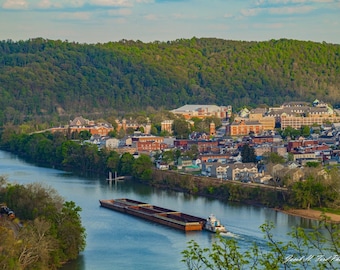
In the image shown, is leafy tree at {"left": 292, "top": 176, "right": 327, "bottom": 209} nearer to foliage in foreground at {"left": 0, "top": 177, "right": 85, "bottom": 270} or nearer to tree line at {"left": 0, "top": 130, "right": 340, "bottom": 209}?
tree line at {"left": 0, "top": 130, "right": 340, "bottom": 209}

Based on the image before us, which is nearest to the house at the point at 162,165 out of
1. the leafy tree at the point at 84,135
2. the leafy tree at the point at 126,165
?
the leafy tree at the point at 126,165

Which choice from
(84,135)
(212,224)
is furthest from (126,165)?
(84,135)

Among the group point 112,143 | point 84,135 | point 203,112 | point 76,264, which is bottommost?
point 76,264

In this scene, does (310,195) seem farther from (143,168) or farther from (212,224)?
Result: (143,168)

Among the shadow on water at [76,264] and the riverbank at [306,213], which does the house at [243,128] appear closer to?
the riverbank at [306,213]

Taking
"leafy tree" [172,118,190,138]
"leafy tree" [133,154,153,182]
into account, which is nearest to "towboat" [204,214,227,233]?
"leafy tree" [133,154,153,182]
